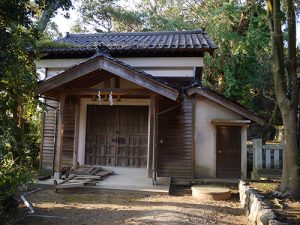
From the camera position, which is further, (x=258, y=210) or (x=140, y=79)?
(x=140, y=79)

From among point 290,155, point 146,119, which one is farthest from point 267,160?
point 146,119

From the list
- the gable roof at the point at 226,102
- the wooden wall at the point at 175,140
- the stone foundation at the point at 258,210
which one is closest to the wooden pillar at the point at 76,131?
the wooden wall at the point at 175,140

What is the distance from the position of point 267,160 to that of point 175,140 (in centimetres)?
336

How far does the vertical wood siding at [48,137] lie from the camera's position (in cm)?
1306

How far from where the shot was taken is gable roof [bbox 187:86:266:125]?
1164cm

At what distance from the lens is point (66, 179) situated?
10.6 meters

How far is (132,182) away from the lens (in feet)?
34.9

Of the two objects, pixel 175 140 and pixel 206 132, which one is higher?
pixel 206 132

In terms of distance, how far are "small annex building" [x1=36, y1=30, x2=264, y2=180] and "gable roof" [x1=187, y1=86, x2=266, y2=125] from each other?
10 mm

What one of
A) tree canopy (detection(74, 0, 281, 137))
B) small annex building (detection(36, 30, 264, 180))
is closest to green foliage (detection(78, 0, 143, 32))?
tree canopy (detection(74, 0, 281, 137))

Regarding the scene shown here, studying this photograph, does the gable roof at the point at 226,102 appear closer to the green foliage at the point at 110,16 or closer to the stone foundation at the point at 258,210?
the stone foundation at the point at 258,210

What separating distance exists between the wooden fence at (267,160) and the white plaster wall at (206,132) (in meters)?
0.76

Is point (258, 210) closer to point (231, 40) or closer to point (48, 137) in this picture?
point (48, 137)

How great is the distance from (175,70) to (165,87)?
2.69m
